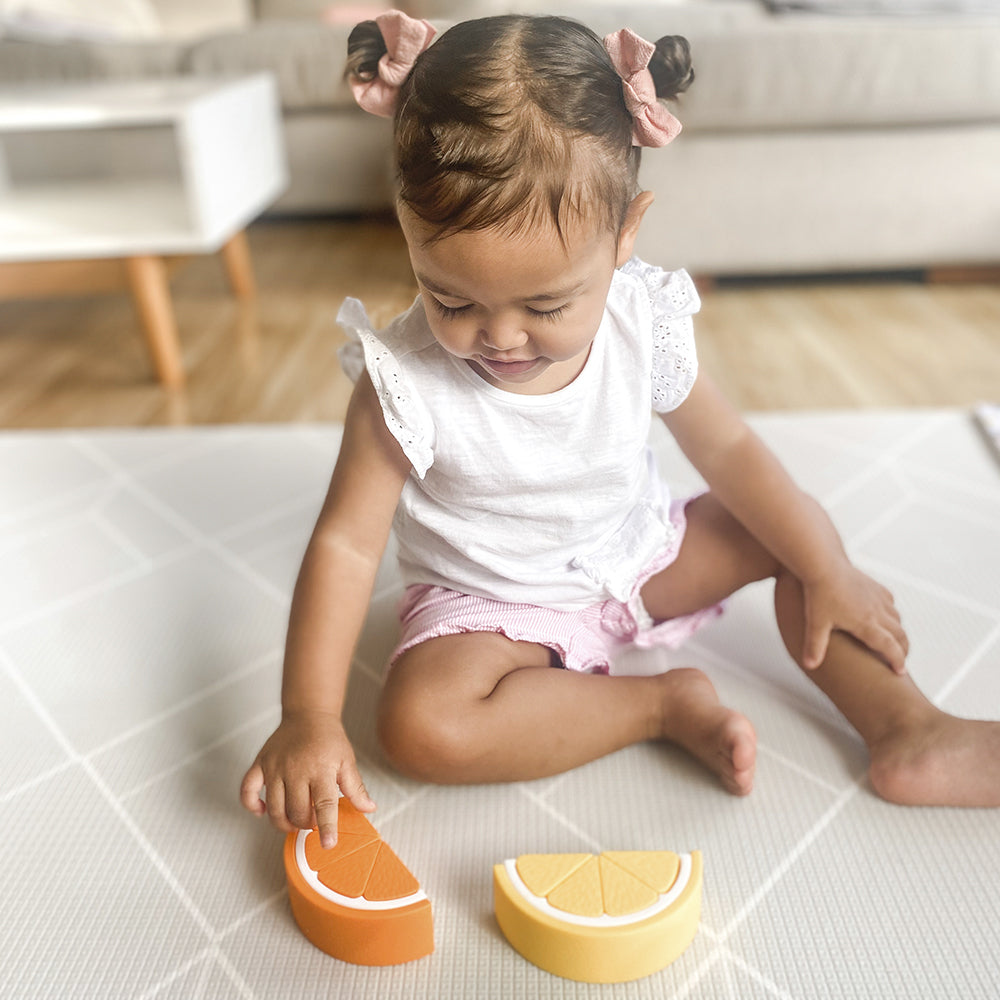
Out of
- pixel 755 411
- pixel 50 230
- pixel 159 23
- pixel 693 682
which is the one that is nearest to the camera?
pixel 693 682

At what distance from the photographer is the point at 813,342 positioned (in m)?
1.46

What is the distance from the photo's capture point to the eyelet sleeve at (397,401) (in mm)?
560

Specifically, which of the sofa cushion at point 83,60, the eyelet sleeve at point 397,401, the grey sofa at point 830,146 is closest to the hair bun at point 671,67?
the eyelet sleeve at point 397,401

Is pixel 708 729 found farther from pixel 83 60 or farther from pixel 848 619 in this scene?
pixel 83 60

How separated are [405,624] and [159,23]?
244cm

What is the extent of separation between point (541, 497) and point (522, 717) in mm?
142

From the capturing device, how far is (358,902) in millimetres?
490

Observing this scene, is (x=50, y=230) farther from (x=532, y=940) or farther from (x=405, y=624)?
(x=532, y=940)

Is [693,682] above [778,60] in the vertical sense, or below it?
below

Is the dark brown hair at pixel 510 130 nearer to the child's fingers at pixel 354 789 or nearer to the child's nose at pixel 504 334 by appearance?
the child's nose at pixel 504 334

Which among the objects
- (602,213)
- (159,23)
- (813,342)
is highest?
(602,213)

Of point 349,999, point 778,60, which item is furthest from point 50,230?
point 349,999

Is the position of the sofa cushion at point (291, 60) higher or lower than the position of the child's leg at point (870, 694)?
higher

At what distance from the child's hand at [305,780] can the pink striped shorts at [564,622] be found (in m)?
0.12
